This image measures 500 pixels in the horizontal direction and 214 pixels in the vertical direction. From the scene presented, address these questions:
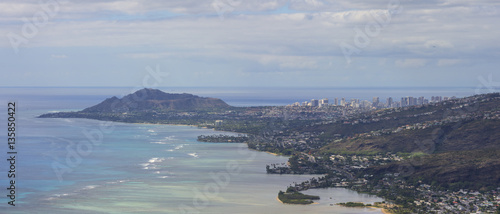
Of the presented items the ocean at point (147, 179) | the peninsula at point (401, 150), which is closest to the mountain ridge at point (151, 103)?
the peninsula at point (401, 150)

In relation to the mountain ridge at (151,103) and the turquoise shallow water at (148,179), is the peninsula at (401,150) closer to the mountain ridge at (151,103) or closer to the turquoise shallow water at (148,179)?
the turquoise shallow water at (148,179)

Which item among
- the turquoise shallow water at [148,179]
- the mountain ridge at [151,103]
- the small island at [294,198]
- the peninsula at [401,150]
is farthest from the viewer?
the mountain ridge at [151,103]

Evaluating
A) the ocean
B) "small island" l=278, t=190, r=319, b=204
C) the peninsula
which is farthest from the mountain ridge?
"small island" l=278, t=190, r=319, b=204

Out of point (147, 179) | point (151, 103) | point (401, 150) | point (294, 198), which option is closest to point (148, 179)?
point (147, 179)

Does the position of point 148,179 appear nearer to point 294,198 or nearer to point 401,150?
point 294,198

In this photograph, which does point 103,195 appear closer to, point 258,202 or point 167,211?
point 167,211

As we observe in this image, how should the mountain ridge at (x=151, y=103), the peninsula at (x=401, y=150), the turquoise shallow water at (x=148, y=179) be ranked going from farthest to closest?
the mountain ridge at (x=151, y=103), the peninsula at (x=401, y=150), the turquoise shallow water at (x=148, y=179)

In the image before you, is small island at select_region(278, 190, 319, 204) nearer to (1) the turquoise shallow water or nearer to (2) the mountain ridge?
(1) the turquoise shallow water
